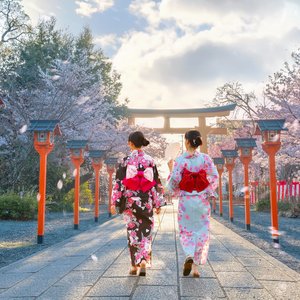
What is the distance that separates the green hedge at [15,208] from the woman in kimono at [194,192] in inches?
411

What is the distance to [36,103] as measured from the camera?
1869 centimetres

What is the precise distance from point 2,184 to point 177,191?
14.5m

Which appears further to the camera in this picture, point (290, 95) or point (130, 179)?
point (290, 95)

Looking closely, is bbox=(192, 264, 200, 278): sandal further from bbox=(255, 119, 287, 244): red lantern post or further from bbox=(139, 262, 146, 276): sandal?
bbox=(255, 119, 287, 244): red lantern post

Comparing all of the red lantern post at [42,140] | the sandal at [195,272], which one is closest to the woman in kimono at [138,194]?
the sandal at [195,272]

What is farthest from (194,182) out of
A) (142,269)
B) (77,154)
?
(77,154)

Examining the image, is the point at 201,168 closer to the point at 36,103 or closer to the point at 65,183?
the point at 36,103

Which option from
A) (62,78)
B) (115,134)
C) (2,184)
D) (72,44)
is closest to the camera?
(2,184)

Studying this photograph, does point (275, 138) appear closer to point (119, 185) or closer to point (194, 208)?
point (194, 208)

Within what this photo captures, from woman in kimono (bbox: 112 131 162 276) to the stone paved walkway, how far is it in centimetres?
46

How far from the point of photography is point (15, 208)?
13719 millimetres

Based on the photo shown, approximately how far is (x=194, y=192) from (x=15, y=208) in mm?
10816

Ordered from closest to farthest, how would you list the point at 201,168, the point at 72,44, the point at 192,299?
the point at 192,299
the point at 201,168
the point at 72,44

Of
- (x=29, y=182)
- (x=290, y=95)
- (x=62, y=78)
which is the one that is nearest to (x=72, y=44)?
(x=62, y=78)
